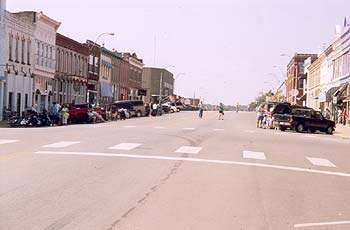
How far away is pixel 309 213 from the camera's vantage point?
10.8m

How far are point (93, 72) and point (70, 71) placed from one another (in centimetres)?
1083

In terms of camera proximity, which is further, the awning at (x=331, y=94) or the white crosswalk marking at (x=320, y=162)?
the awning at (x=331, y=94)

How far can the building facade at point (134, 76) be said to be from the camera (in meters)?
109

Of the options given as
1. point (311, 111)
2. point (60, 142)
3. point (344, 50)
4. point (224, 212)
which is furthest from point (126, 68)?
point (224, 212)

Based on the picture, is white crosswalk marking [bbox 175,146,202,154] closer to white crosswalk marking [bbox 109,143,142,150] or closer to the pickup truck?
white crosswalk marking [bbox 109,143,142,150]

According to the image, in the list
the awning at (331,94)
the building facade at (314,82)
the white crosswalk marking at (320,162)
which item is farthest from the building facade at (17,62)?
the building facade at (314,82)

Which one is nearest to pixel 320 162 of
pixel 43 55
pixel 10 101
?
pixel 10 101

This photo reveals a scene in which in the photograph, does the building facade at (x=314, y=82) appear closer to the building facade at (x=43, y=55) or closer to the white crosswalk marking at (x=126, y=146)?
the building facade at (x=43, y=55)

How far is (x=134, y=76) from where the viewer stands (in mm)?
114188

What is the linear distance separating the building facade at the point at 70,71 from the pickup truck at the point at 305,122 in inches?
1022

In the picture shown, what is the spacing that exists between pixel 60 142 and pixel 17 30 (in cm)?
3178

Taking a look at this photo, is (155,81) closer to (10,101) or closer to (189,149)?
(10,101)

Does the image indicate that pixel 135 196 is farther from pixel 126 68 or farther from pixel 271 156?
pixel 126 68

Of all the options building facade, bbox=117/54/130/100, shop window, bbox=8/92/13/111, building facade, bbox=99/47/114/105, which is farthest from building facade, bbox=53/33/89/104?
building facade, bbox=117/54/130/100
